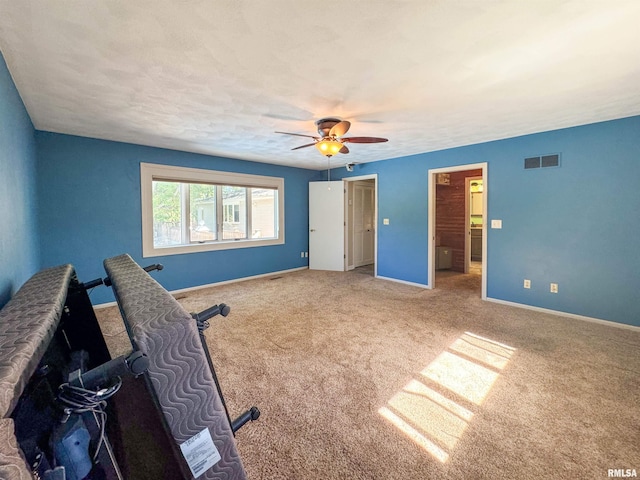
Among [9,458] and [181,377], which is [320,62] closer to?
[181,377]

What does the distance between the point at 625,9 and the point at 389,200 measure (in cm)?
400

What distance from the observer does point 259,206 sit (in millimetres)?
5871

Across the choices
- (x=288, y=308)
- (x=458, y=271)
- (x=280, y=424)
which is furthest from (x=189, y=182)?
(x=458, y=271)

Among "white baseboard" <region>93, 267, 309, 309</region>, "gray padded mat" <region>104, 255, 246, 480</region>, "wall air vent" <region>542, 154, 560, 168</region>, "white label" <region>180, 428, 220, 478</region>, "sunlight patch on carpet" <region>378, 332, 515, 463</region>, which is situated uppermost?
"wall air vent" <region>542, 154, 560, 168</region>

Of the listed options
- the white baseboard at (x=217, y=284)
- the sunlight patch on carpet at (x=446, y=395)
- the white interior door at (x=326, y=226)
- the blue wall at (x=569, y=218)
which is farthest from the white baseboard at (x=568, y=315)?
the white baseboard at (x=217, y=284)

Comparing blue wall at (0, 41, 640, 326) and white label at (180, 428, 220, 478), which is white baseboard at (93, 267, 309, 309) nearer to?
blue wall at (0, 41, 640, 326)

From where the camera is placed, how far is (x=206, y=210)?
197 inches

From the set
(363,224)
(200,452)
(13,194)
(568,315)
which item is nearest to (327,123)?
(13,194)

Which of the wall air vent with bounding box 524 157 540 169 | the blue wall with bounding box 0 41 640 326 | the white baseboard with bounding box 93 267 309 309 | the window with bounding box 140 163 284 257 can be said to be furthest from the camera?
the window with bounding box 140 163 284 257

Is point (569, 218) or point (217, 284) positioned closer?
point (569, 218)

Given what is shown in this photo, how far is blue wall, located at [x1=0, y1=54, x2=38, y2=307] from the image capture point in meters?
1.62

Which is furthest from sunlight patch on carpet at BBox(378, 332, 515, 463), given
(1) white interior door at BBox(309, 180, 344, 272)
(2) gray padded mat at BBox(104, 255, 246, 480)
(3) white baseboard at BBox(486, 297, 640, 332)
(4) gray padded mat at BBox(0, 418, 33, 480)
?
(1) white interior door at BBox(309, 180, 344, 272)

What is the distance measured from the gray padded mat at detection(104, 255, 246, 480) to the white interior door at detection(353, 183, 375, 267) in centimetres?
627

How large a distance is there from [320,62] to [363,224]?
5549 mm
